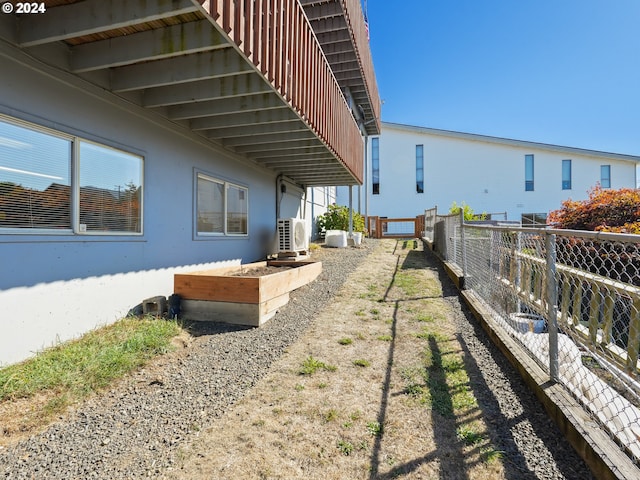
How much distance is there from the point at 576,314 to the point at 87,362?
414 cm

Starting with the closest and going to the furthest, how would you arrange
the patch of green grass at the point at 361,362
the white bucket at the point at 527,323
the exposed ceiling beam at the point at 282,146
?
1. the patch of green grass at the point at 361,362
2. the white bucket at the point at 527,323
3. the exposed ceiling beam at the point at 282,146

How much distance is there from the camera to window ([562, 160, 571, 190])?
20641 millimetres

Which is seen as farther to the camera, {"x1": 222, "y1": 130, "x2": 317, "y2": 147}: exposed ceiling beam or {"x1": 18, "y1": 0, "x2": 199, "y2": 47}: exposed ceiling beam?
{"x1": 222, "y1": 130, "x2": 317, "y2": 147}: exposed ceiling beam

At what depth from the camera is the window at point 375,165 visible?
2216 cm

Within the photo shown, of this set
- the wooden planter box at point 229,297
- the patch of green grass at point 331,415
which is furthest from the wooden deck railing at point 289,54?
the patch of green grass at point 331,415

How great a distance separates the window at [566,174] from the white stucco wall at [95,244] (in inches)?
896

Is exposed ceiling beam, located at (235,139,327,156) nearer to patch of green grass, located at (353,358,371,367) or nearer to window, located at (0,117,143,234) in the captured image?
window, located at (0,117,143,234)

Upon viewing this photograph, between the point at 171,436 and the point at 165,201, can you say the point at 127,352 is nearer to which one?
the point at 171,436

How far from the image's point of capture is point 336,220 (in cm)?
1216

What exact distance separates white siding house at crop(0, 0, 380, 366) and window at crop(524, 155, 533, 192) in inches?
787

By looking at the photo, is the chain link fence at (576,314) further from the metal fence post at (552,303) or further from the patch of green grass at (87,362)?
the patch of green grass at (87,362)

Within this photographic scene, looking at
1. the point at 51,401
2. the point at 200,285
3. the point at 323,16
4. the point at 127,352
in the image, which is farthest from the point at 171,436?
the point at 323,16

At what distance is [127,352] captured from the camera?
9.97ft

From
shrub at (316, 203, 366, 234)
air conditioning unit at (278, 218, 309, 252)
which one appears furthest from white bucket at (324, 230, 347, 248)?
air conditioning unit at (278, 218, 309, 252)
